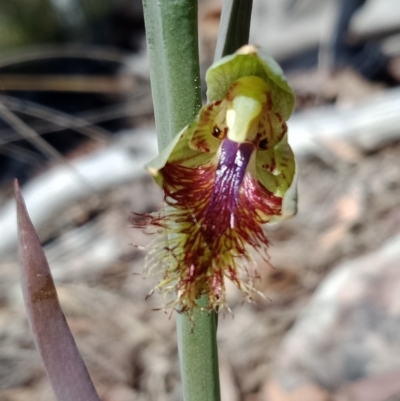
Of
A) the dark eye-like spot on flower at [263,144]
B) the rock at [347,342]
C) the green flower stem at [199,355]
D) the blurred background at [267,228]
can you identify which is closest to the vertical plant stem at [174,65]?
the green flower stem at [199,355]

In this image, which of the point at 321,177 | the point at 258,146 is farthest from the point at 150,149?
the point at 258,146

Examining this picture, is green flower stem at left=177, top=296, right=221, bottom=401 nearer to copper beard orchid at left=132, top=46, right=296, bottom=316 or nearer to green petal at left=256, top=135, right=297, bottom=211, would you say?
copper beard orchid at left=132, top=46, right=296, bottom=316

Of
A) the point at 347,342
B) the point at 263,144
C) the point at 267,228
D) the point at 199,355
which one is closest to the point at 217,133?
the point at 263,144

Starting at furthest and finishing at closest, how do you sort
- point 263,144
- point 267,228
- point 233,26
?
1. point 267,228
2. point 263,144
3. point 233,26

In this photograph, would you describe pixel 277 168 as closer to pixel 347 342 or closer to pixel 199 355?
pixel 199 355

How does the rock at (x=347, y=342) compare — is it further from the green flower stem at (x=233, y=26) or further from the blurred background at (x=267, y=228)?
the green flower stem at (x=233, y=26)

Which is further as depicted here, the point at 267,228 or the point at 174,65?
the point at 267,228
